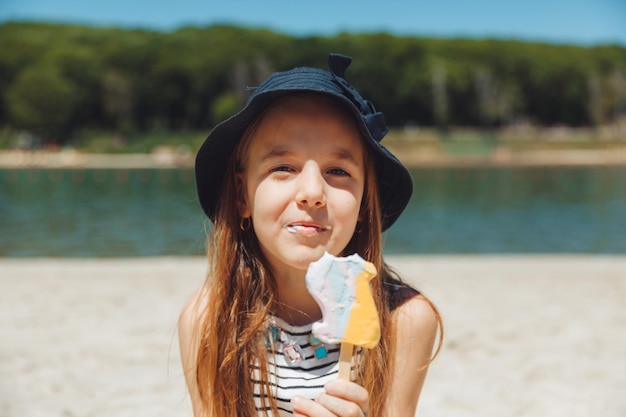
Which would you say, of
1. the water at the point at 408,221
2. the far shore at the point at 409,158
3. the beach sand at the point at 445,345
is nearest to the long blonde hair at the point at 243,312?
the beach sand at the point at 445,345

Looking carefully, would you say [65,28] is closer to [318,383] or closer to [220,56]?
[220,56]

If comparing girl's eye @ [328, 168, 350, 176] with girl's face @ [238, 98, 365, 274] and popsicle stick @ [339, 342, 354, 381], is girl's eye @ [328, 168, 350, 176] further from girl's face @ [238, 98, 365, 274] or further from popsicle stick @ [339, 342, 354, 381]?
popsicle stick @ [339, 342, 354, 381]

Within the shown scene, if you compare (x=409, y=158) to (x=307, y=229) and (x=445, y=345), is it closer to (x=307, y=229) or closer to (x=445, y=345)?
(x=445, y=345)

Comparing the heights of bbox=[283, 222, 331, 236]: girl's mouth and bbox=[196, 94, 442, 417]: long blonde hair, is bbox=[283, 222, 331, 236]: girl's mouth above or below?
above

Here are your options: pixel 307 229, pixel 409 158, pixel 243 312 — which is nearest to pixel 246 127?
pixel 307 229

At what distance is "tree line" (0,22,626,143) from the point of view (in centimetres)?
7350

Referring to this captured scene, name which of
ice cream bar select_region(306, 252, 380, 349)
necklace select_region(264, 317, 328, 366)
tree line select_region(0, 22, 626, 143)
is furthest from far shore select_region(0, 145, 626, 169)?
ice cream bar select_region(306, 252, 380, 349)

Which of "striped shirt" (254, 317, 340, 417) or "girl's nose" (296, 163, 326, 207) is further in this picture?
A: "striped shirt" (254, 317, 340, 417)

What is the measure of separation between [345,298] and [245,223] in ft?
1.86

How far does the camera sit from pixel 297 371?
A: 2.02 meters

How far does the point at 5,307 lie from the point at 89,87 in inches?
2860

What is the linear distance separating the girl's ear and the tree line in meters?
70.8

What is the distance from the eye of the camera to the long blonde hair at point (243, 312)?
2023 mm

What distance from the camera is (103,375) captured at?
15.0ft
